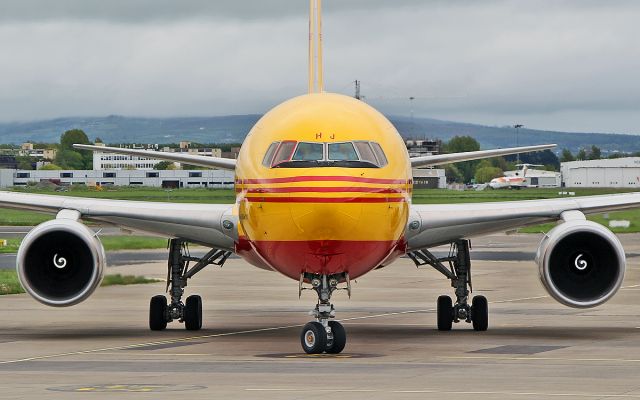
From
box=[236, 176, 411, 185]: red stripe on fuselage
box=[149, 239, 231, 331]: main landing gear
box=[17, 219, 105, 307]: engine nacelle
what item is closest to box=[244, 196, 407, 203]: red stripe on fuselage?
box=[236, 176, 411, 185]: red stripe on fuselage

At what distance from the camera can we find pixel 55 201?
24.8 meters

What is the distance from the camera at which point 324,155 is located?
782 inches

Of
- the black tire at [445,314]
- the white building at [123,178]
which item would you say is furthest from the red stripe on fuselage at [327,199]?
the white building at [123,178]

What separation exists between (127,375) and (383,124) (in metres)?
6.00

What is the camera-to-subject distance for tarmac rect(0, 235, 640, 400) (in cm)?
1608

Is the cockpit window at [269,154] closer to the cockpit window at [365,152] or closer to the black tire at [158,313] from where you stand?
the cockpit window at [365,152]

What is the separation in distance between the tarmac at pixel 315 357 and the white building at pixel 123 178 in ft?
155

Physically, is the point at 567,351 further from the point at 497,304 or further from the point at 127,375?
the point at 497,304

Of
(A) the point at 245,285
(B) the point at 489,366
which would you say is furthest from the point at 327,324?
(A) the point at 245,285

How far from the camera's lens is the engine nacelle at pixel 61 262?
23.1 metres

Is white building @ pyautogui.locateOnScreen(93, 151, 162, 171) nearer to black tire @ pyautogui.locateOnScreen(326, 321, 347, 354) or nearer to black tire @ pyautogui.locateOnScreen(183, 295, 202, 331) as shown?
black tire @ pyautogui.locateOnScreen(183, 295, 202, 331)

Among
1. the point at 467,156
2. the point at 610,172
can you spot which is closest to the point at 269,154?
the point at 467,156

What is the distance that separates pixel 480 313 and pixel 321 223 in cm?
713

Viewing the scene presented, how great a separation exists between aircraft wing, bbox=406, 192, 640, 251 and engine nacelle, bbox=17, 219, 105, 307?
195 inches
